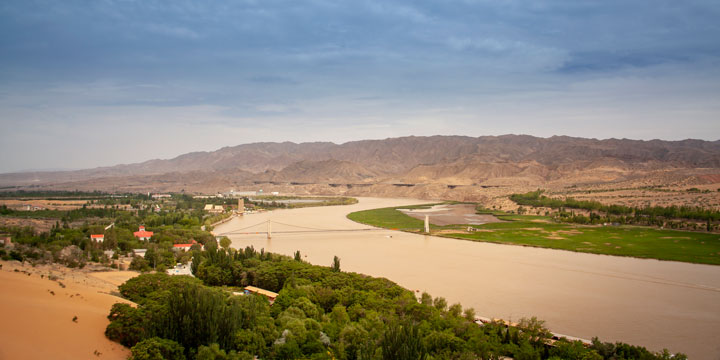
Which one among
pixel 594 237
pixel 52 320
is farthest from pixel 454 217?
pixel 52 320

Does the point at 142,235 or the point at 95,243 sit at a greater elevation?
the point at 95,243

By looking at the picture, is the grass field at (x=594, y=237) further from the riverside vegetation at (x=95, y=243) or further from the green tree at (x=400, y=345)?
the green tree at (x=400, y=345)

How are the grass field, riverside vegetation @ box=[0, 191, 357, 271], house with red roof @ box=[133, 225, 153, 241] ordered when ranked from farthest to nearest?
house with red roof @ box=[133, 225, 153, 241], the grass field, riverside vegetation @ box=[0, 191, 357, 271]

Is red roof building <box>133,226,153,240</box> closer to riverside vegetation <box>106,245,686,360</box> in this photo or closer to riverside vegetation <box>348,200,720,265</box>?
riverside vegetation <box>106,245,686,360</box>

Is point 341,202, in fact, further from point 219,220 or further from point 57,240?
point 57,240

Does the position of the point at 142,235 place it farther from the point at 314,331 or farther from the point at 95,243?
the point at 314,331

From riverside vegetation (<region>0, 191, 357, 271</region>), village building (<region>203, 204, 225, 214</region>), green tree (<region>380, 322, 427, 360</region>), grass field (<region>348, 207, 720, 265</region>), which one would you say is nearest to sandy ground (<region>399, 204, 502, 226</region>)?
grass field (<region>348, 207, 720, 265</region>)
